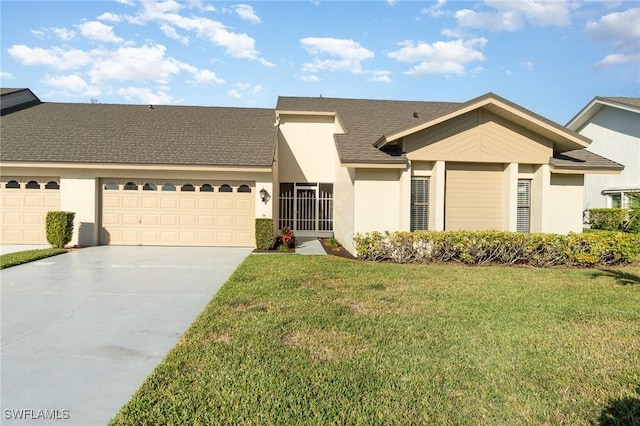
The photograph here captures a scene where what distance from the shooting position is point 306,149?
18.2m

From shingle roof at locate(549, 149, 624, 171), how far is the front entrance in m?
9.26

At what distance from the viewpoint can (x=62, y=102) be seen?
1898 centimetres

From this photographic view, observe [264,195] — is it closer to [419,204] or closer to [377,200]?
[377,200]

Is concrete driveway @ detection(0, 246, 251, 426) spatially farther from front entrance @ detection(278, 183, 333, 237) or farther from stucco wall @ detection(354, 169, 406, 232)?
front entrance @ detection(278, 183, 333, 237)

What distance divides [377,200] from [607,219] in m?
12.9

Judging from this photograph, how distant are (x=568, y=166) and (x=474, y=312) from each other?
28.1 feet

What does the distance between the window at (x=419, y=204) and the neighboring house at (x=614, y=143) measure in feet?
37.8

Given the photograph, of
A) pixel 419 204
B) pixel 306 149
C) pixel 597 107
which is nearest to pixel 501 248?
pixel 419 204

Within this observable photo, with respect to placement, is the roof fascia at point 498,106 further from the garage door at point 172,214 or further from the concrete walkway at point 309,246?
the garage door at point 172,214

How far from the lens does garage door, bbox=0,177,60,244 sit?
13.6 meters

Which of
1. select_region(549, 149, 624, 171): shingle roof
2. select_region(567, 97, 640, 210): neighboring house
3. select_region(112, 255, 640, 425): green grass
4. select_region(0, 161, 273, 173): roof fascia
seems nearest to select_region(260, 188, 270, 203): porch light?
select_region(0, 161, 273, 173): roof fascia

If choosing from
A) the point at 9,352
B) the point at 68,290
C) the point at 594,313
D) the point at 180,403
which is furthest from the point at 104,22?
the point at 594,313

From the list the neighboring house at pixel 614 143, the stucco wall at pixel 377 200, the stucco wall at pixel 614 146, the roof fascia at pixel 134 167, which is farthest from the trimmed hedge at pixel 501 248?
the stucco wall at pixel 614 146

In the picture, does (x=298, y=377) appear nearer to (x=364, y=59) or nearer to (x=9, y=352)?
(x=9, y=352)
